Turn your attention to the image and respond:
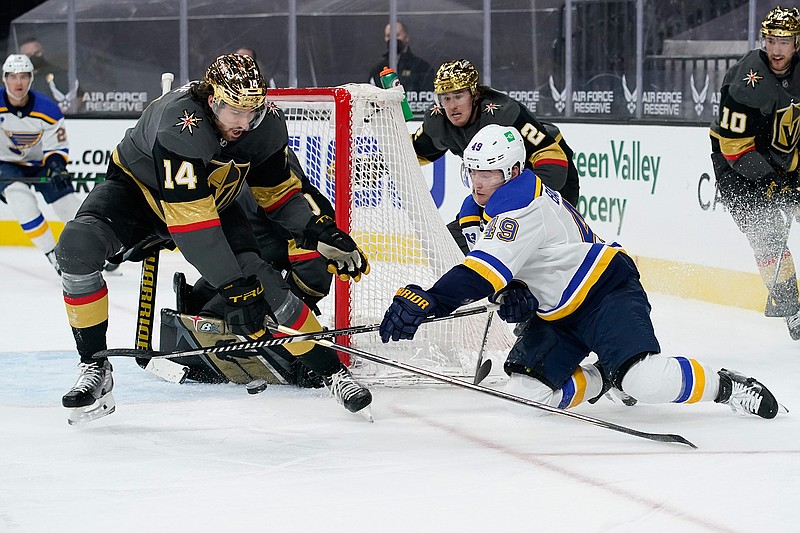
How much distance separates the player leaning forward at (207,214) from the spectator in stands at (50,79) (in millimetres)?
4867

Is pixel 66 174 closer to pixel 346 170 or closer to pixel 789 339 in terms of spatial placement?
pixel 346 170

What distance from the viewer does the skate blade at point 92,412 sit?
3223 mm

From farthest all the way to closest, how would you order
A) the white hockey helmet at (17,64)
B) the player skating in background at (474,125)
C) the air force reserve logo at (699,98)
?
the white hockey helmet at (17,64), the air force reserve logo at (699,98), the player skating in background at (474,125)

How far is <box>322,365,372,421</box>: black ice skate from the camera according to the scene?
3252mm

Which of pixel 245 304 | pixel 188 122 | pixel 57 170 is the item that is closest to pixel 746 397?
pixel 245 304

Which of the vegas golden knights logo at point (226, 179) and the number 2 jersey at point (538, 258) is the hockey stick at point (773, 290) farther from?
the vegas golden knights logo at point (226, 179)

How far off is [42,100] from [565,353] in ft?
13.4

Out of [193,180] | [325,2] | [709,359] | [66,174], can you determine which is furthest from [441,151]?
[325,2]

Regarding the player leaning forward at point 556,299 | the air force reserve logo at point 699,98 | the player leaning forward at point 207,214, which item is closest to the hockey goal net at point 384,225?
the player leaning forward at point 207,214

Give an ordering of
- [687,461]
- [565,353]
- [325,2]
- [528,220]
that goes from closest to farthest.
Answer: [687,461] < [528,220] < [565,353] < [325,2]

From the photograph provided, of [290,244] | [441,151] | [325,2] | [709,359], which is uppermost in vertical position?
[325,2]

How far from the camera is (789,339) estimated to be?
4.56 metres

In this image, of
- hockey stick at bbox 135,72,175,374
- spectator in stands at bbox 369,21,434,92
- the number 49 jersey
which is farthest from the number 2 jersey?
spectator in stands at bbox 369,21,434,92

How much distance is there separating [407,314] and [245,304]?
0.41m
